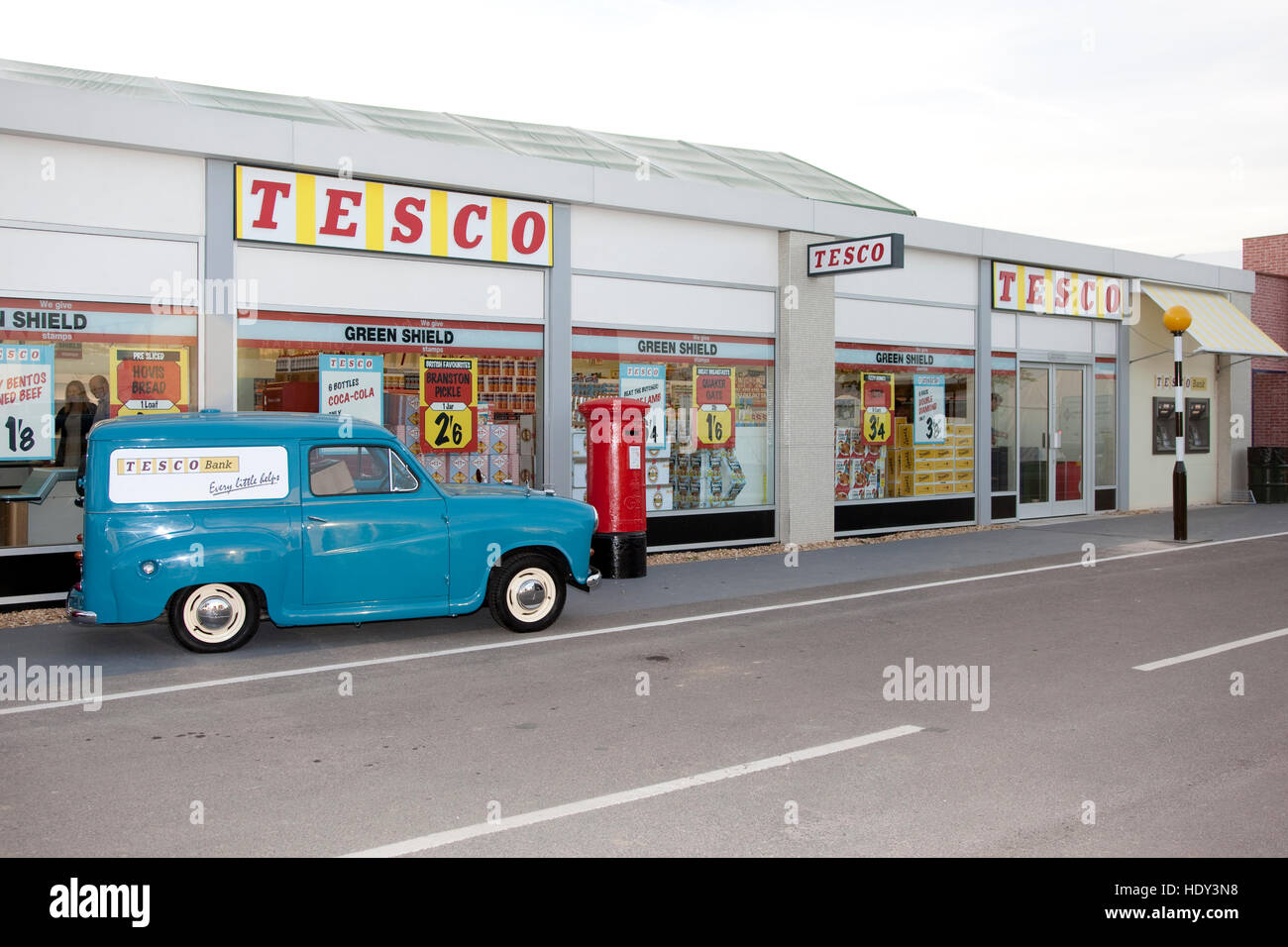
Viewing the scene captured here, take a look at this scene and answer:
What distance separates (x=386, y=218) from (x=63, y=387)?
365 cm

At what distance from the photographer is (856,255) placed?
1501cm

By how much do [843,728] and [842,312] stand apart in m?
11.0

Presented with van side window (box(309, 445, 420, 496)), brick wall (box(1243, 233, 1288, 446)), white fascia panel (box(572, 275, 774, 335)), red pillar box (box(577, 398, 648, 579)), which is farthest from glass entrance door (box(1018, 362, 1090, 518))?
van side window (box(309, 445, 420, 496))

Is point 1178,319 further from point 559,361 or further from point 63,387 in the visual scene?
point 63,387

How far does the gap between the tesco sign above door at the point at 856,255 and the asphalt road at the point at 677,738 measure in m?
5.25

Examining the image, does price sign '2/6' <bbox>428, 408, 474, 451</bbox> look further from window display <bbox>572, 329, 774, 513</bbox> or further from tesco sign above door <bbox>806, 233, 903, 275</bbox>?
tesco sign above door <bbox>806, 233, 903, 275</bbox>

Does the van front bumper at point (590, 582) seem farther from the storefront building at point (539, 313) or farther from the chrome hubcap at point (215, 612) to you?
the storefront building at point (539, 313)

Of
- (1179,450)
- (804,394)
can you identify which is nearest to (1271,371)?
(1179,450)

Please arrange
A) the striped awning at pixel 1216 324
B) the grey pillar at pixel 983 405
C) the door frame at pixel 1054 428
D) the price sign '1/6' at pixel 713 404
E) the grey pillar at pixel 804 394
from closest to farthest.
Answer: the price sign '1/6' at pixel 713 404 < the grey pillar at pixel 804 394 < the grey pillar at pixel 983 405 < the door frame at pixel 1054 428 < the striped awning at pixel 1216 324

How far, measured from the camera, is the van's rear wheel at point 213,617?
28.0 ft

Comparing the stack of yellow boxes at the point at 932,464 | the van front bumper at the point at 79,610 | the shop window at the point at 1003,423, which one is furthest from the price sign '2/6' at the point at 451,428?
the shop window at the point at 1003,423

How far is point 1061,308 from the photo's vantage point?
20.2 metres

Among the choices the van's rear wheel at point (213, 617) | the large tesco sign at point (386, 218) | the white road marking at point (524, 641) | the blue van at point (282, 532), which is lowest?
the white road marking at point (524, 641)

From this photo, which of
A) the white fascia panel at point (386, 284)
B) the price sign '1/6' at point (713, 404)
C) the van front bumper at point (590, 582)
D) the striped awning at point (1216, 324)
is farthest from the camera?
the striped awning at point (1216, 324)
